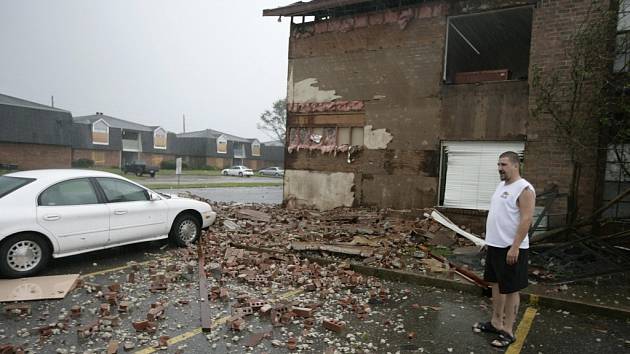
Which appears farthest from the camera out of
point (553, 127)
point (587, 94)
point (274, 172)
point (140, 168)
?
Answer: point (274, 172)

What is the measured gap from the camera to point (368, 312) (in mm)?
4973

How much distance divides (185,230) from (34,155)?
120ft

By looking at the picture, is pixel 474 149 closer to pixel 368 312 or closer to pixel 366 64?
pixel 366 64

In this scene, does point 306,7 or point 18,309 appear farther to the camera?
point 306,7

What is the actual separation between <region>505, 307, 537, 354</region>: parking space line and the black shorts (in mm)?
600

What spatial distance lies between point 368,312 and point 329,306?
0.53m

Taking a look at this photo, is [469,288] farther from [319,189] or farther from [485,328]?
[319,189]

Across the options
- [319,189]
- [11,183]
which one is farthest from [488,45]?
[11,183]

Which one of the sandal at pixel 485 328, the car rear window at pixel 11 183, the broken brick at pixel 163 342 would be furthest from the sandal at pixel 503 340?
the car rear window at pixel 11 183

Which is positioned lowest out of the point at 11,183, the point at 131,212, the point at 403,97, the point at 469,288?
the point at 469,288

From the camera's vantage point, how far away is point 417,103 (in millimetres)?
10320

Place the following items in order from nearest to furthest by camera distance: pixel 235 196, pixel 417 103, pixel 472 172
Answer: pixel 472 172, pixel 417 103, pixel 235 196

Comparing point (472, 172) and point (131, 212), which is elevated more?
point (472, 172)

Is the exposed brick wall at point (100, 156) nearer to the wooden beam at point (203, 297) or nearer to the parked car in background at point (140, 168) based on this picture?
the parked car in background at point (140, 168)
